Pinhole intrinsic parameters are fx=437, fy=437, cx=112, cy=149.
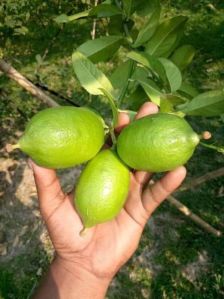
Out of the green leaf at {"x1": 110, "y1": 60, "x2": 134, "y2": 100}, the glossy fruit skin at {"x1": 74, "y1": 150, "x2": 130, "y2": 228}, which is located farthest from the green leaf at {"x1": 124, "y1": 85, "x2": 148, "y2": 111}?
the glossy fruit skin at {"x1": 74, "y1": 150, "x2": 130, "y2": 228}

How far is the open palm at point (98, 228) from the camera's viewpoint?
1700mm

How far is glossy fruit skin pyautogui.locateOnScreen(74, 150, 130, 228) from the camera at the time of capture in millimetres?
1354

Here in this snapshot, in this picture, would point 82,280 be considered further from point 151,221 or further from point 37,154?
point 151,221

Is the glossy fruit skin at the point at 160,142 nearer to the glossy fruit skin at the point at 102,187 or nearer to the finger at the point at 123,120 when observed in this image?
the glossy fruit skin at the point at 102,187

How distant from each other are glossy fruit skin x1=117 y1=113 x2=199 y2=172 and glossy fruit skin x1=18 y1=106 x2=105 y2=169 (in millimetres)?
138

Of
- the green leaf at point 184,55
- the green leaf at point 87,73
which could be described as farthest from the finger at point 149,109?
the green leaf at point 184,55

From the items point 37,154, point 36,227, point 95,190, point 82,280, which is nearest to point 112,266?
point 82,280

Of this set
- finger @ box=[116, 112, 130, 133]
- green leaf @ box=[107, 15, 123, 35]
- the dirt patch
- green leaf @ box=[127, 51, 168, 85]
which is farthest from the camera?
the dirt patch

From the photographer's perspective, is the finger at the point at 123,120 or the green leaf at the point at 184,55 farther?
the green leaf at the point at 184,55

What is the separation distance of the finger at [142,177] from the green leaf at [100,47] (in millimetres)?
469

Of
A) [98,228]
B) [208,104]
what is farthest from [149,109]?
[98,228]

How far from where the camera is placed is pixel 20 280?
2.94m

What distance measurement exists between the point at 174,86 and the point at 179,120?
0.27 metres

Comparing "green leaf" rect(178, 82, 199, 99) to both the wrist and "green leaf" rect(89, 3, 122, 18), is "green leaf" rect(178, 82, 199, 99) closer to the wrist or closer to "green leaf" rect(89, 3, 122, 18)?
"green leaf" rect(89, 3, 122, 18)
